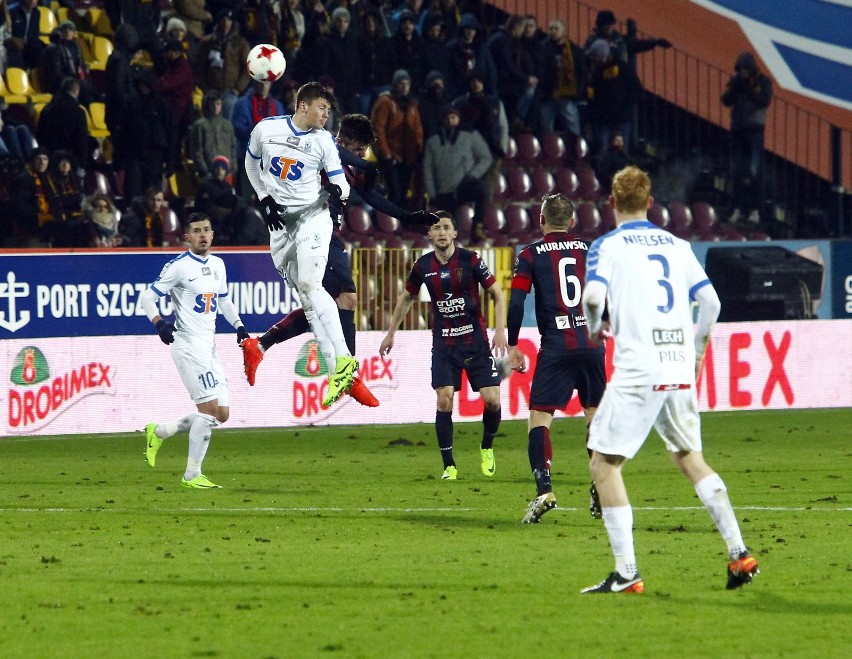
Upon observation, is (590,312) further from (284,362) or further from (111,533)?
(284,362)

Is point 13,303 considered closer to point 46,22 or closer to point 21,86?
point 21,86

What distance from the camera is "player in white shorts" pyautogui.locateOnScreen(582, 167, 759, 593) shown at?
7316 mm

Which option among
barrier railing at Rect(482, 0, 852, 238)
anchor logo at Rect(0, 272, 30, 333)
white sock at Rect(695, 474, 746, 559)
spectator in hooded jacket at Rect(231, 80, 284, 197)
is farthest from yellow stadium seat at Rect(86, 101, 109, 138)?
white sock at Rect(695, 474, 746, 559)

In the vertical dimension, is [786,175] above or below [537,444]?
above

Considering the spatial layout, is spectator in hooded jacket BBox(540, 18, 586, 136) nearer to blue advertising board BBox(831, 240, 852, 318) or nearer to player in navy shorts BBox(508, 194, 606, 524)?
blue advertising board BBox(831, 240, 852, 318)

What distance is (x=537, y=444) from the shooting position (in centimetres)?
1046

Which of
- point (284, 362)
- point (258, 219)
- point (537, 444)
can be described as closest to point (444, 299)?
point (537, 444)

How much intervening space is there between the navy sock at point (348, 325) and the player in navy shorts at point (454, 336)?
1.52m

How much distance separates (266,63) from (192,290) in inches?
98.8

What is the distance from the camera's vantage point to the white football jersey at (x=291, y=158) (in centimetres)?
1117

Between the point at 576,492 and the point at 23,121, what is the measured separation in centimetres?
1080

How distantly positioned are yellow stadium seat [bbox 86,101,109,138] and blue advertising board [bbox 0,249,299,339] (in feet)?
11.1

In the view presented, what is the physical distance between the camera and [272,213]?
1134 cm

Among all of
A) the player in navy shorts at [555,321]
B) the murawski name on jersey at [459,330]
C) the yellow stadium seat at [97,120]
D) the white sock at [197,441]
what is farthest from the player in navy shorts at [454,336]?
the yellow stadium seat at [97,120]
